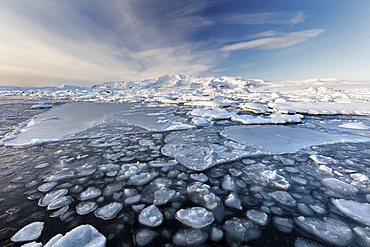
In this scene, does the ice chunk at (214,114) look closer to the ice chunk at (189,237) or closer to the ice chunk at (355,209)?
the ice chunk at (355,209)

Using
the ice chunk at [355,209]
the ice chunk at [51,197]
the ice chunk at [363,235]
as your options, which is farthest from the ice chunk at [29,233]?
the ice chunk at [355,209]

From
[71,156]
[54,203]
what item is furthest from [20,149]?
[54,203]

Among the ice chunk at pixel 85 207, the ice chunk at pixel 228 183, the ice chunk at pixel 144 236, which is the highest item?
the ice chunk at pixel 228 183

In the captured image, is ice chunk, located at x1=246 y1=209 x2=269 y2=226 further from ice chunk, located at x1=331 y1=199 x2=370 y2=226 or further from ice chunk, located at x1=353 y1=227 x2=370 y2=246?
ice chunk, located at x1=331 y1=199 x2=370 y2=226

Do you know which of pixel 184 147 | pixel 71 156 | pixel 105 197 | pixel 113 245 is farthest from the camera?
pixel 184 147

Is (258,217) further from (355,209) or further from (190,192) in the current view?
(355,209)

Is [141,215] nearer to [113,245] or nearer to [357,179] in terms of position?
[113,245]

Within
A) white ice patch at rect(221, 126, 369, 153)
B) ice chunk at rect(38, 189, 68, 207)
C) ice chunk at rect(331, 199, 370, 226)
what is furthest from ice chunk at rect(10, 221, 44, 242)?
white ice patch at rect(221, 126, 369, 153)
